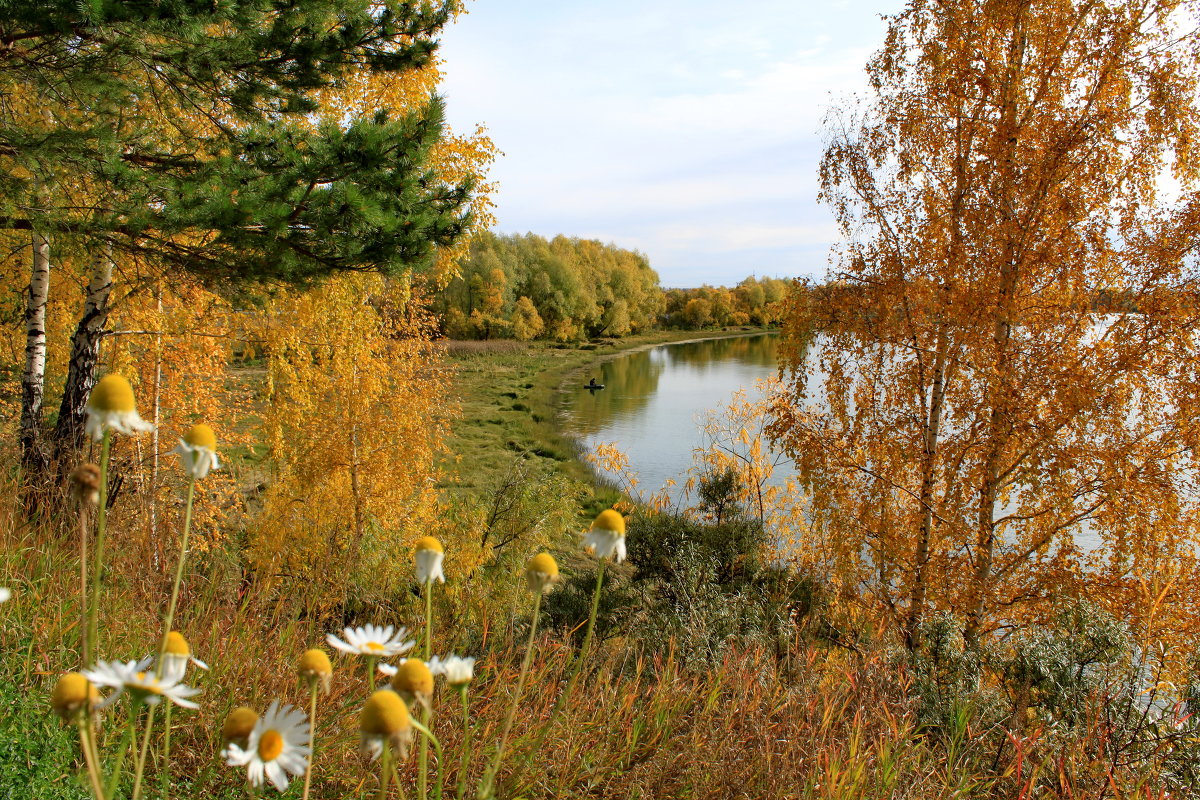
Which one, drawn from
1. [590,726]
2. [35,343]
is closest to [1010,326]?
[590,726]

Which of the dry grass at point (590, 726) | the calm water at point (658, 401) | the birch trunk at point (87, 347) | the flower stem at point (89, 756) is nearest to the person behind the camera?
the flower stem at point (89, 756)

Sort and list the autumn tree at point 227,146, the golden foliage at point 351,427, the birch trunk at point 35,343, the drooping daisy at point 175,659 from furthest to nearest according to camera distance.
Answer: the golden foliage at point 351,427 → the birch trunk at point 35,343 → the autumn tree at point 227,146 → the drooping daisy at point 175,659

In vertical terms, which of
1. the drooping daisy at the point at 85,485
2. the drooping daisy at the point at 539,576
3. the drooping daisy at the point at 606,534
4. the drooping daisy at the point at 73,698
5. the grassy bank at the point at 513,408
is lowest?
the grassy bank at the point at 513,408

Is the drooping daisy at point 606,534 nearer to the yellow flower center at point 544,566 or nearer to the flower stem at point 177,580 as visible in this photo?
the yellow flower center at point 544,566

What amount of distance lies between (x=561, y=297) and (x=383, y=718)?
52.6 metres

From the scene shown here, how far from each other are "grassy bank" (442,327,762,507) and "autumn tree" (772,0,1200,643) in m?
5.67

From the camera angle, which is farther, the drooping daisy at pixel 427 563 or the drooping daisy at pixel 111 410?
the drooping daisy at pixel 427 563

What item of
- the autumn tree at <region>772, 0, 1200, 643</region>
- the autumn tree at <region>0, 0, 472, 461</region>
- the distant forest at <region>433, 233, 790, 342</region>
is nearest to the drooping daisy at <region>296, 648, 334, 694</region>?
the autumn tree at <region>0, 0, 472, 461</region>

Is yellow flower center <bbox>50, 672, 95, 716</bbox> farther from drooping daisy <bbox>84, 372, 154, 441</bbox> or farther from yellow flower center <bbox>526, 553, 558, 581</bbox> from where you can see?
yellow flower center <bbox>526, 553, 558, 581</bbox>

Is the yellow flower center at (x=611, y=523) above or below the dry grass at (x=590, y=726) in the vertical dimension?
above

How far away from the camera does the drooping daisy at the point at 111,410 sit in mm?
972

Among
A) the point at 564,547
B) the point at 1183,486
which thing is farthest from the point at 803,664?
the point at 564,547

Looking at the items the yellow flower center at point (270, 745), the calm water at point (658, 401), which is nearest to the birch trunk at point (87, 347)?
the yellow flower center at point (270, 745)

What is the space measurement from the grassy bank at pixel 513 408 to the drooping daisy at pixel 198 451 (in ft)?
29.9
